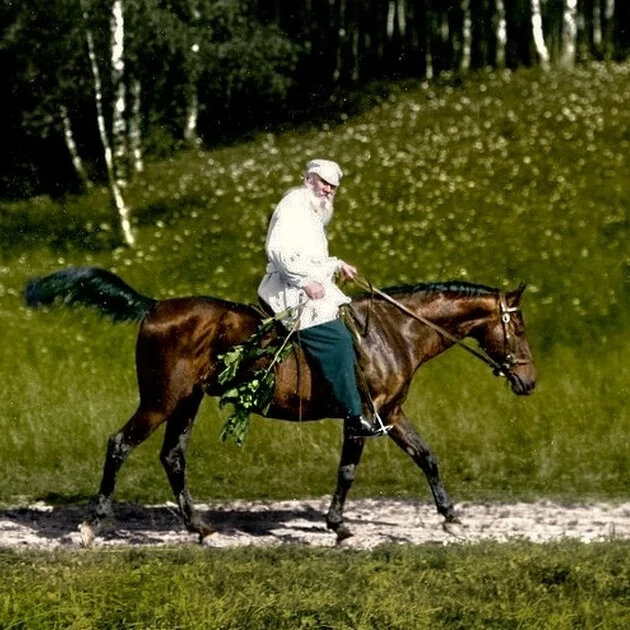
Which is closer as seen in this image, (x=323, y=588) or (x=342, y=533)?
(x=323, y=588)

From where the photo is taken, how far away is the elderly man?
44.8 feet

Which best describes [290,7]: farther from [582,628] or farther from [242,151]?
[582,628]

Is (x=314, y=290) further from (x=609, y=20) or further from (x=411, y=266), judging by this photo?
(x=609, y=20)

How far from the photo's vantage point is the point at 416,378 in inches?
873

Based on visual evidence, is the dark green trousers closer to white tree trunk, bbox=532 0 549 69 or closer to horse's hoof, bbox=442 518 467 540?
horse's hoof, bbox=442 518 467 540

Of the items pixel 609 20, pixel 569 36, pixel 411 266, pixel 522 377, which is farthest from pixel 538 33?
pixel 522 377

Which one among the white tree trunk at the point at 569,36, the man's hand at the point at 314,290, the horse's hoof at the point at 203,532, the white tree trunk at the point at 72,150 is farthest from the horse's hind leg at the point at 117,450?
the white tree trunk at the point at 569,36

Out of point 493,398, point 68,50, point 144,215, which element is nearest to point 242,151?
point 144,215

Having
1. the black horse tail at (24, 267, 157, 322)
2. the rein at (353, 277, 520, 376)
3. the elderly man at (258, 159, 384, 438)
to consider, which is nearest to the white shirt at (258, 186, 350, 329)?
the elderly man at (258, 159, 384, 438)

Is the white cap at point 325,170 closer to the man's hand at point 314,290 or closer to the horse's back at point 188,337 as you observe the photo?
the man's hand at point 314,290

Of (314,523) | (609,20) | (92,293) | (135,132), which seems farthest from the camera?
(609,20)

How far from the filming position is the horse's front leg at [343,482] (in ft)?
47.8

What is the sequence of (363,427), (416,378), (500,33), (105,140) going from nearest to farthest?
1. (363,427)
2. (416,378)
3. (105,140)
4. (500,33)

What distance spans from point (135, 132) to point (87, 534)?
2650 cm
